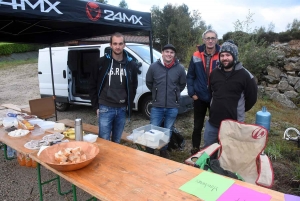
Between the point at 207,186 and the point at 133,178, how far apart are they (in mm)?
496

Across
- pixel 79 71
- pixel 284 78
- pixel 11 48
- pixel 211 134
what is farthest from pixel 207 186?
pixel 11 48

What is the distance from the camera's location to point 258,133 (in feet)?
7.18

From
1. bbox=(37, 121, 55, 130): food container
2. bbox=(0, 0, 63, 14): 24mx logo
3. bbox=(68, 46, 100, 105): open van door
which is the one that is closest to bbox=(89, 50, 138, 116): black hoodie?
bbox=(37, 121, 55, 130): food container

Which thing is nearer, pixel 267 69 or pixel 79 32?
pixel 79 32

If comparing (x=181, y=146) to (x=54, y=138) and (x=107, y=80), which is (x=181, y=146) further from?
(x=54, y=138)

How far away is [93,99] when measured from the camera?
9.36 feet

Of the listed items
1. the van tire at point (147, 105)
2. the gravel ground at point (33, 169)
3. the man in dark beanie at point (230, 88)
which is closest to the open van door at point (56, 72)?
the gravel ground at point (33, 169)

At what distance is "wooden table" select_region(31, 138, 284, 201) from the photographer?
137 cm

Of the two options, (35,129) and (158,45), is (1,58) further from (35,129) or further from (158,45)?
(35,129)

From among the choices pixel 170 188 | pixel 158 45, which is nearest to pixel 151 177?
pixel 170 188

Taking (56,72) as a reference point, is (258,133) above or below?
below

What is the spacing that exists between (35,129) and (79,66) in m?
3.64

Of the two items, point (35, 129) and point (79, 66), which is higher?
point (79, 66)

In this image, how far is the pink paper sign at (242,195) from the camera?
1.32m
